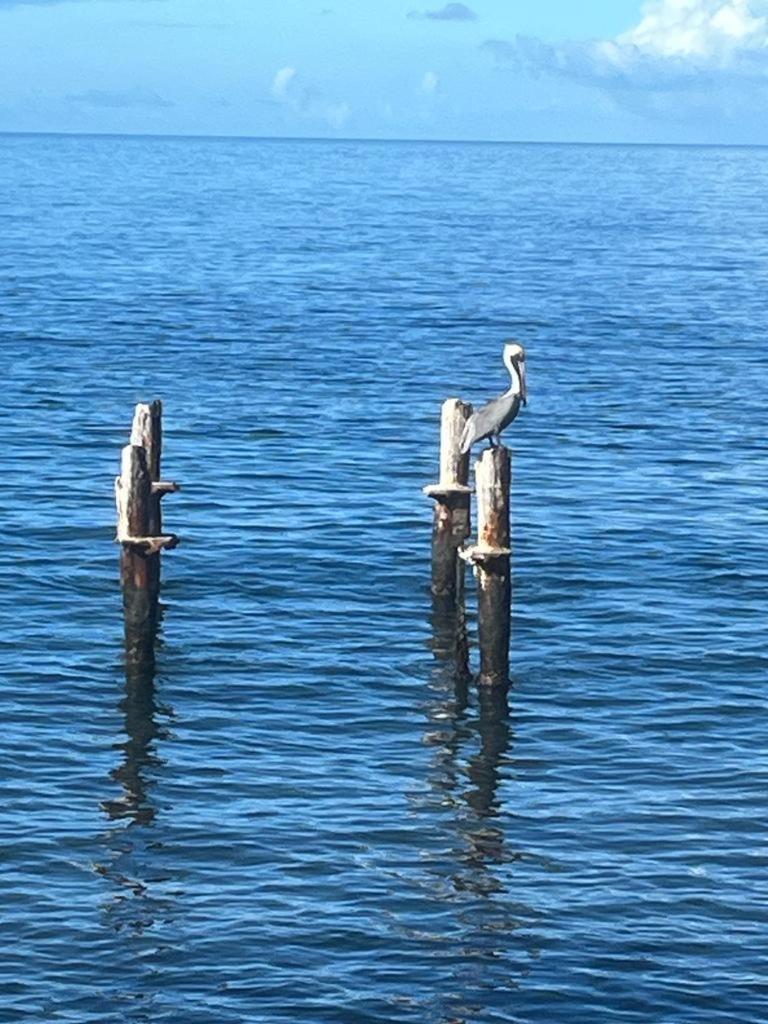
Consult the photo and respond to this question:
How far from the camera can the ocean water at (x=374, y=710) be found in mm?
19547

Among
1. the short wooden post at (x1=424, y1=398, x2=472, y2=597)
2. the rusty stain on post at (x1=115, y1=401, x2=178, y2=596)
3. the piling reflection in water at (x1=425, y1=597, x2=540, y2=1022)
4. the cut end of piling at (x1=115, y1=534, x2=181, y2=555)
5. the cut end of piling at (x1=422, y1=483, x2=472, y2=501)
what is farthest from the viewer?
the cut end of piling at (x1=422, y1=483, x2=472, y2=501)

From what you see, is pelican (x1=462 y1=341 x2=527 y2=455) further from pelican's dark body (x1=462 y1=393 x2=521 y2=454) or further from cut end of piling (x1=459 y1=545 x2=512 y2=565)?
cut end of piling (x1=459 y1=545 x2=512 y2=565)

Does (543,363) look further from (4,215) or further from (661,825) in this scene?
(4,215)

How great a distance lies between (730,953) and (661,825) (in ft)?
10.8

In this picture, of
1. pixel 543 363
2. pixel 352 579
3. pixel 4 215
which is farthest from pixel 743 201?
pixel 352 579

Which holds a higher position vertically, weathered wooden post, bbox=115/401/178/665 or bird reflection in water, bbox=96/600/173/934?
weathered wooden post, bbox=115/401/178/665

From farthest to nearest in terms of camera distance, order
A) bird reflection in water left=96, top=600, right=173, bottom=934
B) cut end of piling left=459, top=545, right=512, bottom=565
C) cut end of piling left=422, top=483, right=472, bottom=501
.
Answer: cut end of piling left=422, top=483, right=472, bottom=501 < cut end of piling left=459, top=545, right=512, bottom=565 < bird reflection in water left=96, top=600, right=173, bottom=934

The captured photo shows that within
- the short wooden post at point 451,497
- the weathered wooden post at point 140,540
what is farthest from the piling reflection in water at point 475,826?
the weathered wooden post at point 140,540

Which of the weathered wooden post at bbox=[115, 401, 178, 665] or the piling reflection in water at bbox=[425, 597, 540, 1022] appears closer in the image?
the piling reflection in water at bbox=[425, 597, 540, 1022]

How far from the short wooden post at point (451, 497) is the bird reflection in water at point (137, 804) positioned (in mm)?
4400

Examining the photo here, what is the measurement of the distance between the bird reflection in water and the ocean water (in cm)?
5

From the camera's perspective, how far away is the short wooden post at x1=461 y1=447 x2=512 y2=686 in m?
24.9

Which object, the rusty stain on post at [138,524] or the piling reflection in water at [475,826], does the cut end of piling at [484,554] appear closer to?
the piling reflection in water at [475,826]

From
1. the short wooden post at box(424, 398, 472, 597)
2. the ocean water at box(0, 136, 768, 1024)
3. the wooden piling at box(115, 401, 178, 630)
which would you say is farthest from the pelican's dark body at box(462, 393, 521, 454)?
the wooden piling at box(115, 401, 178, 630)
